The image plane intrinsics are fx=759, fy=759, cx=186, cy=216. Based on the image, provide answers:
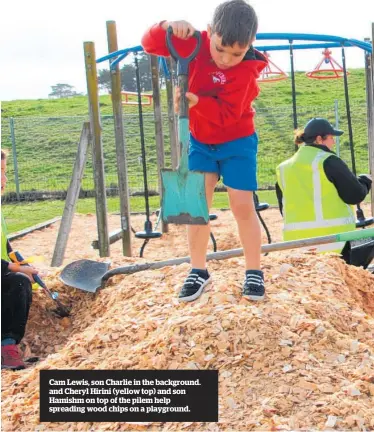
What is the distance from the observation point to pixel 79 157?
653cm

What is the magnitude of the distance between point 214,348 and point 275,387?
406 mm

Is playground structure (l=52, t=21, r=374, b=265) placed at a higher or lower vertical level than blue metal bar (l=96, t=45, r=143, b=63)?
lower

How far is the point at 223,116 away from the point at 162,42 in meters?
0.47

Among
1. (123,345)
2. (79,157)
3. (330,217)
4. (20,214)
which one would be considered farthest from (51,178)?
(123,345)

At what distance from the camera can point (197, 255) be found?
409cm

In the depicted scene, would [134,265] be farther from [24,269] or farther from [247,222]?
[247,222]

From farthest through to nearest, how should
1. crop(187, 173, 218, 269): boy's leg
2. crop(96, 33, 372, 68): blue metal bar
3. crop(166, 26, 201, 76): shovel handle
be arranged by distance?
crop(96, 33, 372, 68): blue metal bar → crop(187, 173, 218, 269): boy's leg → crop(166, 26, 201, 76): shovel handle

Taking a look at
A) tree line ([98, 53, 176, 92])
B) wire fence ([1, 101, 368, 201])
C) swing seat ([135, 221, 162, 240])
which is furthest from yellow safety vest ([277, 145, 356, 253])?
tree line ([98, 53, 176, 92])

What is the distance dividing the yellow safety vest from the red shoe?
221 cm

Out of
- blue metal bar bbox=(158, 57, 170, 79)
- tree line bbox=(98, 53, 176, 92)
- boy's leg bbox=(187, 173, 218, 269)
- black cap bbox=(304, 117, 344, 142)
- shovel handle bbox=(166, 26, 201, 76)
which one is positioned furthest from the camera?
tree line bbox=(98, 53, 176, 92)

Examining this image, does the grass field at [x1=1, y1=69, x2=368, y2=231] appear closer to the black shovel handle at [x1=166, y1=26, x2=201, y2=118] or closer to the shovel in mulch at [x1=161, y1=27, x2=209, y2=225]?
the shovel in mulch at [x1=161, y1=27, x2=209, y2=225]

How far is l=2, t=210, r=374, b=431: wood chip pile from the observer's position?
311 centimetres

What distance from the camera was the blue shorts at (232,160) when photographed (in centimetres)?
387

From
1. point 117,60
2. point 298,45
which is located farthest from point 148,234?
point 298,45
